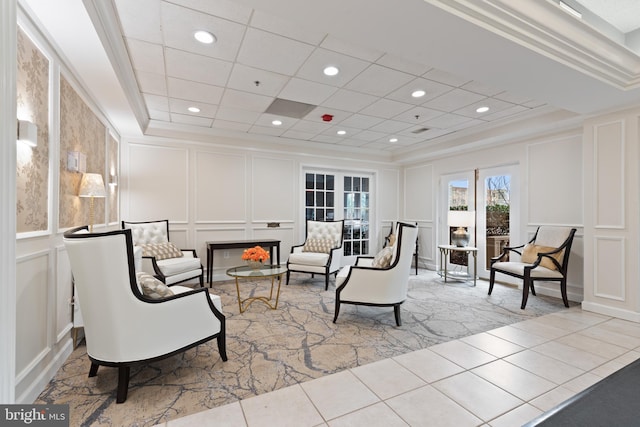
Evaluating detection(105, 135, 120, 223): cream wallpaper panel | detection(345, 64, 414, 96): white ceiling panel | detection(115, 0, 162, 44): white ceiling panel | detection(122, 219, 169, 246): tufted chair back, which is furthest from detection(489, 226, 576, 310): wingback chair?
detection(105, 135, 120, 223): cream wallpaper panel

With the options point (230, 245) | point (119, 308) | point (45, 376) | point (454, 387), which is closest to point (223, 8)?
point (119, 308)

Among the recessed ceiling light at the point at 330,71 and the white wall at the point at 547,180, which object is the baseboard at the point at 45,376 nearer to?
the recessed ceiling light at the point at 330,71

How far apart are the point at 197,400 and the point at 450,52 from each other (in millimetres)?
3023

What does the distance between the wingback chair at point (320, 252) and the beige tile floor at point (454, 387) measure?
2346 mm

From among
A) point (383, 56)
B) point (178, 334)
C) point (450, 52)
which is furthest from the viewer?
point (383, 56)

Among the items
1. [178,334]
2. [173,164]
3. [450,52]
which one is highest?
[450,52]

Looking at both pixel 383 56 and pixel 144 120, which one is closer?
pixel 383 56

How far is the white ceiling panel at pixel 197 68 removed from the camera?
2.68m

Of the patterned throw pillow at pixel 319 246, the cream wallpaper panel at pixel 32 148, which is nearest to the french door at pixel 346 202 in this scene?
the patterned throw pillow at pixel 319 246

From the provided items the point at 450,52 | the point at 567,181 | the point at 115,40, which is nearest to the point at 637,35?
the point at 567,181

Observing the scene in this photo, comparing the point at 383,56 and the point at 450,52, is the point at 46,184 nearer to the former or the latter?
the point at 383,56

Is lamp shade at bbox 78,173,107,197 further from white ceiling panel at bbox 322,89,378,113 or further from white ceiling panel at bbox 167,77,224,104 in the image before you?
white ceiling panel at bbox 322,89,378,113

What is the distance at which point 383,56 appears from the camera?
8.75 ft

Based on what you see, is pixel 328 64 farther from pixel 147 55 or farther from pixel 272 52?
pixel 147 55
